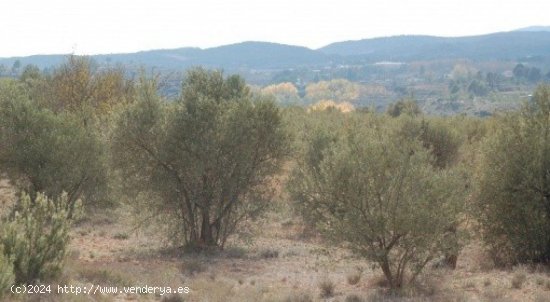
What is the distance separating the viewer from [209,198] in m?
21.5

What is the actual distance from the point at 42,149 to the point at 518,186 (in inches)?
740

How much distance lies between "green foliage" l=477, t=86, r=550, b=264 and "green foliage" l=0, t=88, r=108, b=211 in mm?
16474

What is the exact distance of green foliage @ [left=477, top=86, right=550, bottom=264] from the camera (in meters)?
17.9

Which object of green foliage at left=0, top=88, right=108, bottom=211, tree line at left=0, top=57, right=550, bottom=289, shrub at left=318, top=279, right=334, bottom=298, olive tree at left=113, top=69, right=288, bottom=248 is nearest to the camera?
tree line at left=0, top=57, right=550, bottom=289

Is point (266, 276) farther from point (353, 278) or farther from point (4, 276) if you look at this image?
point (4, 276)

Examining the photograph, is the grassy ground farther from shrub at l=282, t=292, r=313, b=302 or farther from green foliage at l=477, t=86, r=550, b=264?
green foliage at l=477, t=86, r=550, b=264

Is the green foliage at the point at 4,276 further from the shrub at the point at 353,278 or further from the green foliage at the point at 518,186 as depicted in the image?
the green foliage at the point at 518,186

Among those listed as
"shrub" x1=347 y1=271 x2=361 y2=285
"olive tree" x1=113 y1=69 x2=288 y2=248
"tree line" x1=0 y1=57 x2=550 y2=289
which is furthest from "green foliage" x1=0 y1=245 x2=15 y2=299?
"olive tree" x1=113 y1=69 x2=288 y2=248

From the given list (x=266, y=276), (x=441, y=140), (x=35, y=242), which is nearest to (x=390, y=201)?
(x=266, y=276)

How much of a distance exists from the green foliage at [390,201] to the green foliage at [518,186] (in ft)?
15.8

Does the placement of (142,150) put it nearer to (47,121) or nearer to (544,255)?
(47,121)

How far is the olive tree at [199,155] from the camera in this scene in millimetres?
20578

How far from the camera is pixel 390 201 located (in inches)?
563

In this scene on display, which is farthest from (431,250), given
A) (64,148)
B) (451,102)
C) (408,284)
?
(451,102)
